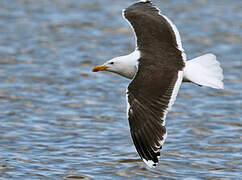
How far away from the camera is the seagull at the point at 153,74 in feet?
20.6

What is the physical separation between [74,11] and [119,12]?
0.99m

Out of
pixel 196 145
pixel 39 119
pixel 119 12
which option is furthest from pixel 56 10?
pixel 196 145

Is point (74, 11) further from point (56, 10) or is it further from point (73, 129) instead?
point (73, 129)

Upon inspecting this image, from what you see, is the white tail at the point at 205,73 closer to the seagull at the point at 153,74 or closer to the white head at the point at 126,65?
the seagull at the point at 153,74

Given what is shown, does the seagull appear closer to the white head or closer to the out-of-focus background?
the white head

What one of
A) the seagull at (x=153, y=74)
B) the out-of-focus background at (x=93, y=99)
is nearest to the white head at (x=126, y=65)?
the seagull at (x=153, y=74)

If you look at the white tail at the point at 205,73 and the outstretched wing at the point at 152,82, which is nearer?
the outstretched wing at the point at 152,82

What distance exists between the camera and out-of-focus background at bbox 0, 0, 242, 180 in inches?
299

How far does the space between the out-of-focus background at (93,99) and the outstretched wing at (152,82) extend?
1122mm

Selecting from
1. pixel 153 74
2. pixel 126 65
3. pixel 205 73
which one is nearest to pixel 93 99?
pixel 126 65

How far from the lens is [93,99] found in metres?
9.92

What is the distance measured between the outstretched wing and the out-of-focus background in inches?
44.2

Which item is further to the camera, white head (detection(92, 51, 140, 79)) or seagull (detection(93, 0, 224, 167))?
white head (detection(92, 51, 140, 79))

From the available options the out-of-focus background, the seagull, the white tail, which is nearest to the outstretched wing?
the seagull
